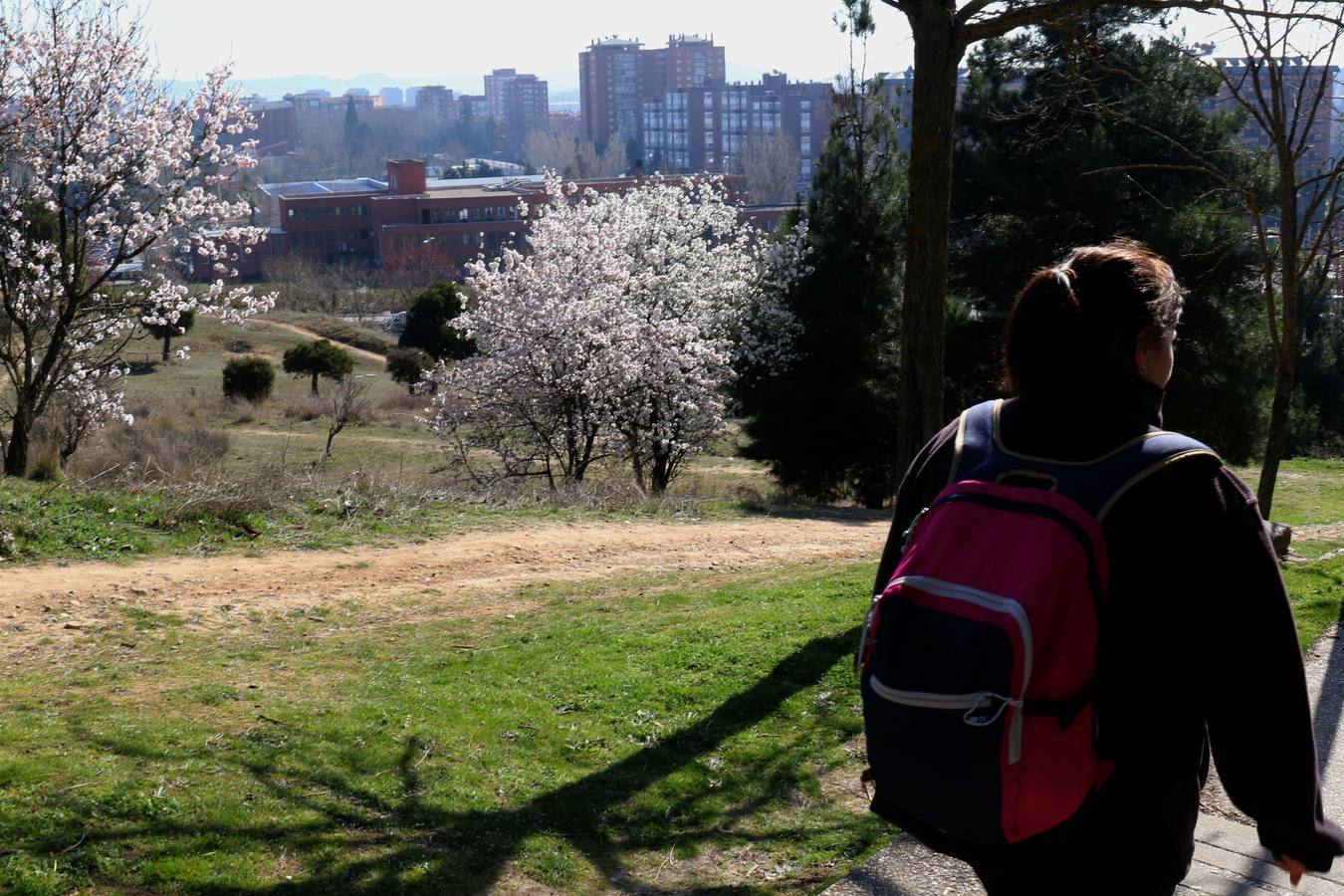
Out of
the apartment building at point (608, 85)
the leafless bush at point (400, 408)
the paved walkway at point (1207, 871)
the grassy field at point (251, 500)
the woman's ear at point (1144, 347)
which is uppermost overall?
the apartment building at point (608, 85)

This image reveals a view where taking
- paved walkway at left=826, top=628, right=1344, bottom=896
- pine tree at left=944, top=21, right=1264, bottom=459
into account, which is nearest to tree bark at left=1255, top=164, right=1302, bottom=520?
paved walkway at left=826, top=628, right=1344, bottom=896

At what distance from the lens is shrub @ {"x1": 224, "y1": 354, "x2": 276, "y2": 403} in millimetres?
30844

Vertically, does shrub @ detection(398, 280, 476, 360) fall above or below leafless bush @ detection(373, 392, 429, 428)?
above

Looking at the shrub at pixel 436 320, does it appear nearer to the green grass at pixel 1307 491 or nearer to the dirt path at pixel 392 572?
the green grass at pixel 1307 491

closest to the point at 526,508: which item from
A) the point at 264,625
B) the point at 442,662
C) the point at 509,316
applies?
the point at 264,625

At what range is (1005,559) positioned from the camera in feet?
6.57

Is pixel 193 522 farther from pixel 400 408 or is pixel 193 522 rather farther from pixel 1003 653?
pixel 400 408

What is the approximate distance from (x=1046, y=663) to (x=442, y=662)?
515cm

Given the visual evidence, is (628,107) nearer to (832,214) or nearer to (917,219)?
(832,214)

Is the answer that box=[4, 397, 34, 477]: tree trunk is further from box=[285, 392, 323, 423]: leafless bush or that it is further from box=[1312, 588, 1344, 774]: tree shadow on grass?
box=[285, 392, 323, 423]: leafless bush

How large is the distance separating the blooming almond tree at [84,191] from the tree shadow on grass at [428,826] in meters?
10.8

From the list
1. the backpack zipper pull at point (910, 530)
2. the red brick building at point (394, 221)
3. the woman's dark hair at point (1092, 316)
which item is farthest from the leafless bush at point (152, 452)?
the red brick building at point (394, 221)

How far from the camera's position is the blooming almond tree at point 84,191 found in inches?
598

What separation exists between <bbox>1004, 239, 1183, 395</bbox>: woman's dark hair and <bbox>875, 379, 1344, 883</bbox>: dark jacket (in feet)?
0.62
